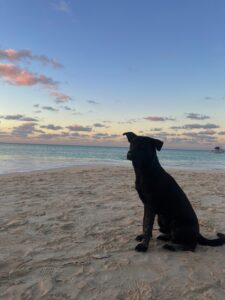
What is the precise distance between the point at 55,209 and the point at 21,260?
2776 millimetres

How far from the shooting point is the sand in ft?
10.5

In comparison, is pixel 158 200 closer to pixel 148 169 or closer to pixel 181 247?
pixel 148 169

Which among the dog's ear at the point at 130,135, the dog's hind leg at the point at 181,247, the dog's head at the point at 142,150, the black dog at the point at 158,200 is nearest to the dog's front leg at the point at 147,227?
the black dog at the point at 158,200

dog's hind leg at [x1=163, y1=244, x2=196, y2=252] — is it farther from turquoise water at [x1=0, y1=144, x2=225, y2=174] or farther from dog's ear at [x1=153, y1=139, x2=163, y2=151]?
turquoise water at [x1=0, y1=144, x2=225, y2=174]

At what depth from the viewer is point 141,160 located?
4.33 meters

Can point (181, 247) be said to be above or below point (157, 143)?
below

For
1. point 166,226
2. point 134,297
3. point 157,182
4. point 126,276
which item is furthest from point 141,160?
point 134,297

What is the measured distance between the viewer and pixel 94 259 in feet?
13.0

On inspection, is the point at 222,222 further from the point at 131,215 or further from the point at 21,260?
the point at 21,260

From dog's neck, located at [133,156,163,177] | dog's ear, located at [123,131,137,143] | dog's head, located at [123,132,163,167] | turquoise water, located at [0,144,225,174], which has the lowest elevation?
turquoise water, located at [0,144,225,174]

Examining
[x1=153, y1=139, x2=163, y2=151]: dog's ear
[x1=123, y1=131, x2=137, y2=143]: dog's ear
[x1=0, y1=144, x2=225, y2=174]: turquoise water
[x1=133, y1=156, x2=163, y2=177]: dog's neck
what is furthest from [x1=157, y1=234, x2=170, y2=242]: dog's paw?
[x1=0, y1=144, x2=225, y2=174]: turquoise water

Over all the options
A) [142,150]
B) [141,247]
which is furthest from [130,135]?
[141,247]

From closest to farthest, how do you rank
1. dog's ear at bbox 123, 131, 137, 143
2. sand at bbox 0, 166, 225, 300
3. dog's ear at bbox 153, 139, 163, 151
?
1. sand at bbox 0, 166, 225, 300
2. dog's ear at bbox 153, 139, 163, 151
3. dog's ear at bbox 123, 131, 137, 143

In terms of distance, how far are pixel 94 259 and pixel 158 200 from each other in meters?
1.15
